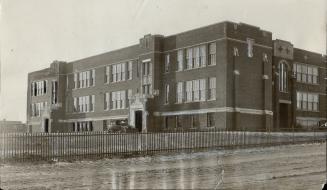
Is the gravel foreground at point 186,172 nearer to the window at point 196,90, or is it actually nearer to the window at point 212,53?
the window at point 196,90

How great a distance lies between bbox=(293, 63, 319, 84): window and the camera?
19594mm

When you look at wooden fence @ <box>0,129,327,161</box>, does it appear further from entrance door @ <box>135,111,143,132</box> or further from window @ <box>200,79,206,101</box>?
entrance door @ <box>135,111,143,132</box>

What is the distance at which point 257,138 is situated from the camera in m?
20.0

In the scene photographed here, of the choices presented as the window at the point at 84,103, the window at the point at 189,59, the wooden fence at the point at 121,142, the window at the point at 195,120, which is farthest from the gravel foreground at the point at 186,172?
the window at the point at 189,59

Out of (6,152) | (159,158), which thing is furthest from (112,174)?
(6,152)

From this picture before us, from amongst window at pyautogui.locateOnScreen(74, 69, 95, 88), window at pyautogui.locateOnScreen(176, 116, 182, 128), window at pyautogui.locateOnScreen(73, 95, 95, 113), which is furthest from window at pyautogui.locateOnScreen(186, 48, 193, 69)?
window at pyautogui.locateOnScreen(73, 95, 95, 113)

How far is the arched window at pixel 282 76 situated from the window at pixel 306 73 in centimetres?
65

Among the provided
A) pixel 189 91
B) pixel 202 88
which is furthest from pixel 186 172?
pixel 202 88

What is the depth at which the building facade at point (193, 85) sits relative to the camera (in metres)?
19.7

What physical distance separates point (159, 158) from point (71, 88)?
6.42 meters

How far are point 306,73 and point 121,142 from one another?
9.00m

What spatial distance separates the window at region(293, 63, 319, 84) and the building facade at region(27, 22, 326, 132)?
49 mm

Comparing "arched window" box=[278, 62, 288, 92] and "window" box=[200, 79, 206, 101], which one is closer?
"arched window" box=[278, 62, 288, 92]

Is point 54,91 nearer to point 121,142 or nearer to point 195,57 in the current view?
point 121,142
